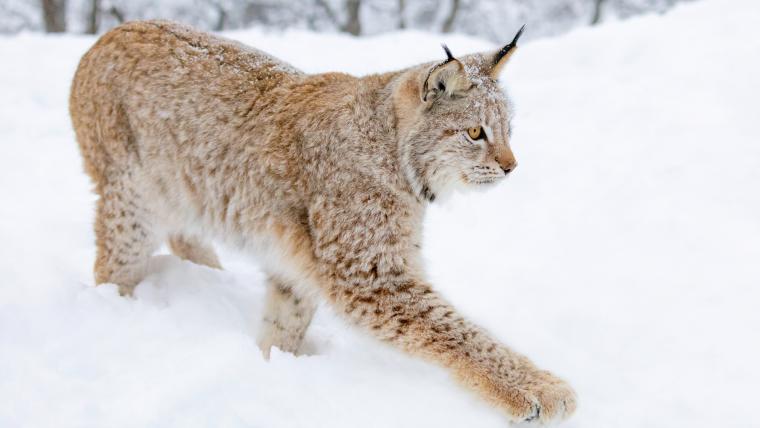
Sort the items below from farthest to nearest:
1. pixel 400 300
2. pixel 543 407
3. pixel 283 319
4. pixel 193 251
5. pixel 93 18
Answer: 1. pixel 93 18
2. pixel 193 251
3. pixel 283 319
4. pixel 400 300
5. pixel 543 407

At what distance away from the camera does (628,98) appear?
7.11 m

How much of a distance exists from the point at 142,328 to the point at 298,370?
2.82ft

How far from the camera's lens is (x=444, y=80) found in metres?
3.61

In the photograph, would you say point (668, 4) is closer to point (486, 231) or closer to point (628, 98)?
point (628, 98)

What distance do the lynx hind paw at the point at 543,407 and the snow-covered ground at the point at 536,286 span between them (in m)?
0.10

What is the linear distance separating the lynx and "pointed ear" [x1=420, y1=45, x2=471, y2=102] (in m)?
0.01

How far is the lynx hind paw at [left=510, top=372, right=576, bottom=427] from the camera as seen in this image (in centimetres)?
317

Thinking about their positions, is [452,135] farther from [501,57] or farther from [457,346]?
[457,346]

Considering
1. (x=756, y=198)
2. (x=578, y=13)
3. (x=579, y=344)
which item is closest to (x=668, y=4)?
(x=578, y=13)

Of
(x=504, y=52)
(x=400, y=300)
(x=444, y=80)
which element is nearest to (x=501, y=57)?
(x=504, y=52)

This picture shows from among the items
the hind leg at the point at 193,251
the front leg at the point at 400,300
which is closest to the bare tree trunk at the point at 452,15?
the hind leg at the point at 193,251

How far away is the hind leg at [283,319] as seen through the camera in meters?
4.11

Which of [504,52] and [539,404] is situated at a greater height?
[504,52]

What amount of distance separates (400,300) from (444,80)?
1.15 m
